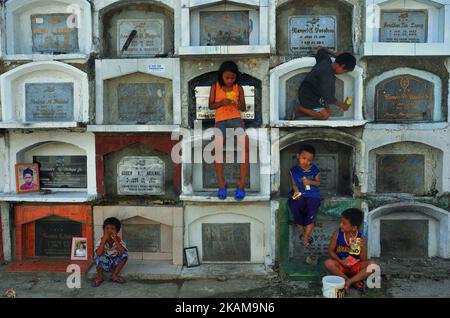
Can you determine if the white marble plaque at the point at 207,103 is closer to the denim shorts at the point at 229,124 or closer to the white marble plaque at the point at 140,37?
the denim shorts at the point at 229,124

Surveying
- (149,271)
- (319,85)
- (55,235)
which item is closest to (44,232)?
(55,235)

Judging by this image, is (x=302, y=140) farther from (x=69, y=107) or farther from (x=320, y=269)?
(x=69, y=107)

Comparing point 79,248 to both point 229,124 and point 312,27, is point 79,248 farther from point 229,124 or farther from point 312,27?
point 312,27

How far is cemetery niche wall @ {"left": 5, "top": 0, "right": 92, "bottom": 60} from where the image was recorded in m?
6.30

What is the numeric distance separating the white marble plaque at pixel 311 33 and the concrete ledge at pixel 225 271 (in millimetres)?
3274

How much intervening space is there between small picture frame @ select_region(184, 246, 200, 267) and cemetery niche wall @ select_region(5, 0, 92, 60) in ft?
10.9

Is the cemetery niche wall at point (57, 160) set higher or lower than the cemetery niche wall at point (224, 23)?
lower

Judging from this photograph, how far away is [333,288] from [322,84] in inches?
111

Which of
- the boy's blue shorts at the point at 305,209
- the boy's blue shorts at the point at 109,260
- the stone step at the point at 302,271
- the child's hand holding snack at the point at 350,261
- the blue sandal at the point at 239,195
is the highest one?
the blue sandal at the point at 239,195

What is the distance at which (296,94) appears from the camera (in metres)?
6.33

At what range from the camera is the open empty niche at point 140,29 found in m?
6.47

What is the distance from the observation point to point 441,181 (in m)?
6.18

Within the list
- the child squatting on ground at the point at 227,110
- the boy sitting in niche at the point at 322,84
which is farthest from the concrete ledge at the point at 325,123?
the child squatting on ground at the point at 227,110

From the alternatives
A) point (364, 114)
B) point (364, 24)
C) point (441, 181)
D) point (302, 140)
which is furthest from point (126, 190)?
point (441, 181)
